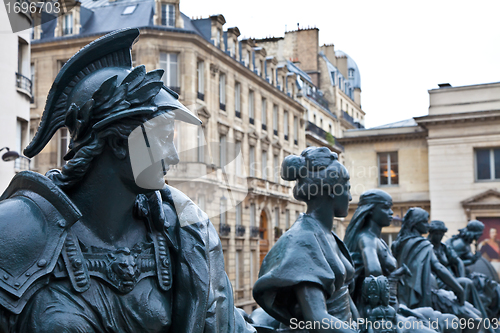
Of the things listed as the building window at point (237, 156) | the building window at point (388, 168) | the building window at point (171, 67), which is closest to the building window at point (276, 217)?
the building window at point (388, 168)

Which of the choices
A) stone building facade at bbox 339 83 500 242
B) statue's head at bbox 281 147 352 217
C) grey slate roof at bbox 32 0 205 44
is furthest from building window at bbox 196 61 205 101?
statue's head at bbox 281 147 352 217

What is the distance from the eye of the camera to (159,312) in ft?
6.30

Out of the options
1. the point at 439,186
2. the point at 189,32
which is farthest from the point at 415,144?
the point at 189,32

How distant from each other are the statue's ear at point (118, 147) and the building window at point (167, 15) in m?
26.4

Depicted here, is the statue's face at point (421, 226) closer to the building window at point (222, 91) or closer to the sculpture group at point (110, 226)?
the sculpture group at point (110, 226)

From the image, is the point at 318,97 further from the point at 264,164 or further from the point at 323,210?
the point at 323,210

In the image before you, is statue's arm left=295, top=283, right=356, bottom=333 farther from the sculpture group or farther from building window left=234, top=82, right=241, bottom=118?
building window left=234, top=82, right=241, bottom=118

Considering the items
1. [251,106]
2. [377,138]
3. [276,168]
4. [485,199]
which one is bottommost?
[485,199]

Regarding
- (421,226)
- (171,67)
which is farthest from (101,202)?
(171,67)

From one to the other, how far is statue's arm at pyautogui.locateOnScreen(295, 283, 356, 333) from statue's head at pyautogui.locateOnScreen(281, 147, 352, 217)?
50 centimetres

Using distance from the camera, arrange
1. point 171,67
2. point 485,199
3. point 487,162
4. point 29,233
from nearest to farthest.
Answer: point 29,233 → point 171,67 → point 485,199 → point 487,162

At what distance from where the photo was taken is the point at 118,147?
1918 mm

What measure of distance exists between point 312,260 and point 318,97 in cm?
4747

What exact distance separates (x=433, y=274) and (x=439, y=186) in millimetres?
→ 24717
